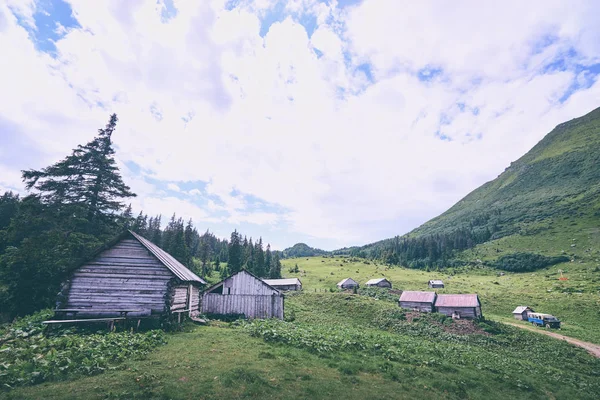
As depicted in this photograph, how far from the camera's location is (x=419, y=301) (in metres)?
62.5

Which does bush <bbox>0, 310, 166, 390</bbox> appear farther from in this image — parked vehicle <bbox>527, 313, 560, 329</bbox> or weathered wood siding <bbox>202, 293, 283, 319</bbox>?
parked vehicle <bbox>527, 313, 560, 329</bbox>

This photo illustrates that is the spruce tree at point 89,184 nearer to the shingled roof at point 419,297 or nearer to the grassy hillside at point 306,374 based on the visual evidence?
the grassy hillside at point 306,374

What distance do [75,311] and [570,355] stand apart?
163 feet

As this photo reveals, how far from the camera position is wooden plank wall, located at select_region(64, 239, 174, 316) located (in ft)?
78.9

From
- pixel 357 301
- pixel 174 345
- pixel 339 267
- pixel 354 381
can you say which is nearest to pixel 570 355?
pixel 357 301

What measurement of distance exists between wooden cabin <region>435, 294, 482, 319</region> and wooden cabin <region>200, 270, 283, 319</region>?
37.0 meters

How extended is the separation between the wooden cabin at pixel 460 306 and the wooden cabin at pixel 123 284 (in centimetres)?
5208

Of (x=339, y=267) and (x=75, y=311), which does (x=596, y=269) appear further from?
(x=75, y=311)

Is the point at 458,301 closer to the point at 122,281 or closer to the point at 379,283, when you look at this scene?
the point at 379,283

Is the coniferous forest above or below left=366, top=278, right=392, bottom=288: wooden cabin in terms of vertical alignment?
above

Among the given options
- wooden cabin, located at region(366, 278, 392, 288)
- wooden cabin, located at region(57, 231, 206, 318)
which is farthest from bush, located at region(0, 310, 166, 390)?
wooden cabin, located at region(366, 278, 392, 288)

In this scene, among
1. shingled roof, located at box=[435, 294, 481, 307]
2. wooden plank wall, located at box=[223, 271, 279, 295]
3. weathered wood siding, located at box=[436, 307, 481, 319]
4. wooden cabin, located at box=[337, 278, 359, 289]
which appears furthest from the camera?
wooden cabin, located at box=[337, 278, 359, 289]

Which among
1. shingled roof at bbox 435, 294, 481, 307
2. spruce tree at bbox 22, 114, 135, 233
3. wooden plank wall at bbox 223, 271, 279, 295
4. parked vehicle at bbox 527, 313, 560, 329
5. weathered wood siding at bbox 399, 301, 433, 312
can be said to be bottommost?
parked vehicle at bbox 527, 313, 560, 329

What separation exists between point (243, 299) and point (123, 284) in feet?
54.6
